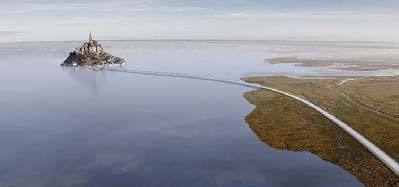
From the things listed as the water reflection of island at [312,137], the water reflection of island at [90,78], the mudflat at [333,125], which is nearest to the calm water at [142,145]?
the water reflection of island at [312,137]

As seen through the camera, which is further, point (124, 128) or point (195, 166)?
point (124, 128)

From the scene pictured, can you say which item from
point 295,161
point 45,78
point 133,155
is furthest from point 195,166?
point 45,78

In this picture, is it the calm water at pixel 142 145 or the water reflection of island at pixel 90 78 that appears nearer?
the calm water at pixel 142 145

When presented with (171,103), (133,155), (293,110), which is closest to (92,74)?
(171,103)

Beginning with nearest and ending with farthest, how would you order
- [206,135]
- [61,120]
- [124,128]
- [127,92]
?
1. [206,135]
2. [124,128]
3. [61,120]
4. [127,92]

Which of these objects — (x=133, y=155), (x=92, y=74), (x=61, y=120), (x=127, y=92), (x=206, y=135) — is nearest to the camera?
(x=133, y=155)

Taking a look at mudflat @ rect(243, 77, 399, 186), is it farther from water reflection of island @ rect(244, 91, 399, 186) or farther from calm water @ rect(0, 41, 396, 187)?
calm water @ rect(0, 41, 396, 187)

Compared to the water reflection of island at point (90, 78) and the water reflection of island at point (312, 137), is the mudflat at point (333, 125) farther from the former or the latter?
the water reflection of island at point (90, 78)

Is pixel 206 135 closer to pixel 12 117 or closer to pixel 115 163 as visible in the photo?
pixel 115 163
